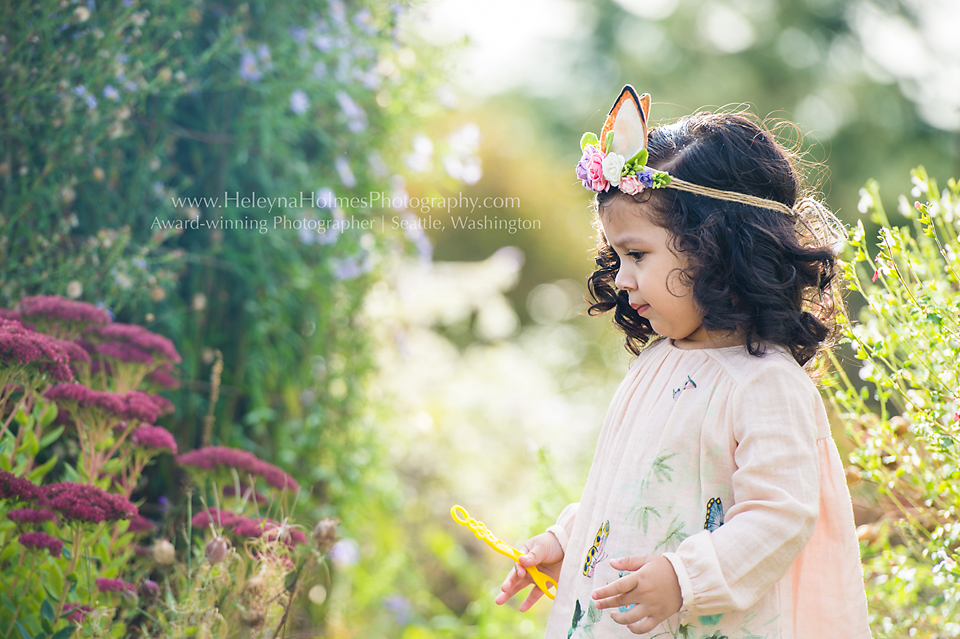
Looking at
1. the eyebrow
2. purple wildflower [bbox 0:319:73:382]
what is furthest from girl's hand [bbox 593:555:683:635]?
purple wildflower [bbox 0:319:73:382]

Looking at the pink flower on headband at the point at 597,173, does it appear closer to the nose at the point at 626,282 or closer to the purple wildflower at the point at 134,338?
the nose at the point at 626,282

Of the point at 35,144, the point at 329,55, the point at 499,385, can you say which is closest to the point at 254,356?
the point at 35,144

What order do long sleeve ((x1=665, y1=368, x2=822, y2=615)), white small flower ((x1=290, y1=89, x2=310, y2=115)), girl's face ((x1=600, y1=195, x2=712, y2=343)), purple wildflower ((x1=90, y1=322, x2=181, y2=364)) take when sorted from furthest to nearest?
white small flower ((x1=290, y1=89, x2=310, y2=115)) < purple wildflower ((x1=90, y1=322, x2=181, y2=364)) < girl's face ((x1=600, y1=195, x2=712, y2=343)) < long sleeve ((x1=665, y1=368, x2=822, y2=615))

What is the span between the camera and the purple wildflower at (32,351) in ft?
4.11

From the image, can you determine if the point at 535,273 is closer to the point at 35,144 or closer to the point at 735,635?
the point at 35,144

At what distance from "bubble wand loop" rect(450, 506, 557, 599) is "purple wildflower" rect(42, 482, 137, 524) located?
626mm

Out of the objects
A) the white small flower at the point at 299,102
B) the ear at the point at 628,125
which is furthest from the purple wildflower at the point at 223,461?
the white small flower at the point at 299,102

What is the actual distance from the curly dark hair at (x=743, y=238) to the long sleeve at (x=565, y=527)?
51cm

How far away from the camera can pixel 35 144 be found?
1975 millimetres

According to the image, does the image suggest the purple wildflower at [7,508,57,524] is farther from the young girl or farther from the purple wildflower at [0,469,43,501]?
the young girl

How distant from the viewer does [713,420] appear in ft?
4.05

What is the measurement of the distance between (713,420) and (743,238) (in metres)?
0.35

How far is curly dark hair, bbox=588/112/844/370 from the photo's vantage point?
1.30 m

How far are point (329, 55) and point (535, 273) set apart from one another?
6476 mm
